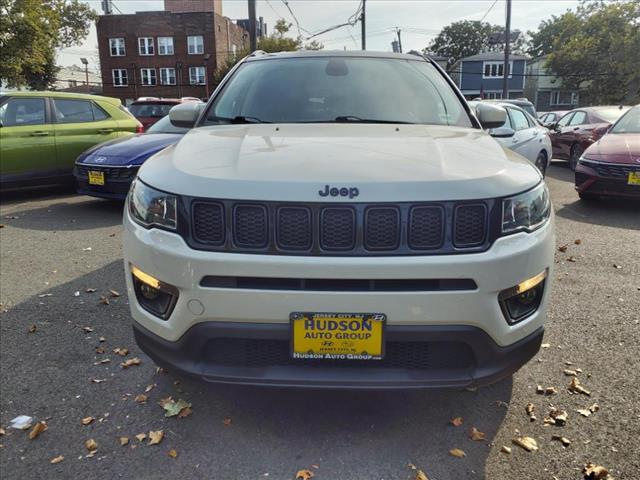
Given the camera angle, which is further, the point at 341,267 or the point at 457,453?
the point at 457,453

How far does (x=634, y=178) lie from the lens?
6.92 m

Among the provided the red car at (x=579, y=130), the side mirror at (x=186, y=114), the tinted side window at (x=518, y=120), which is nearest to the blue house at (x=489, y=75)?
the red car at (x=579, y=130)

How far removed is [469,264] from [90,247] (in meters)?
4.82

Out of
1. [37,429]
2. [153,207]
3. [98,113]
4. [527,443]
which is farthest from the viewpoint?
[98,113]

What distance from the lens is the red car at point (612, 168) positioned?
275 inches

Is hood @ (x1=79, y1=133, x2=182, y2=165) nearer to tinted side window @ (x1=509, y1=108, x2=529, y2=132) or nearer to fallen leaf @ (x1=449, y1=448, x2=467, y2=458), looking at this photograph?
tinted side window @ (x1=509, y1=108, x2=529, y2=132)

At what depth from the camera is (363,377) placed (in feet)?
6.98

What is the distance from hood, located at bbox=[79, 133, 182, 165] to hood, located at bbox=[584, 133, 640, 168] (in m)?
5.85

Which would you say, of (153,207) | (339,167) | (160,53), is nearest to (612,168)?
(339,167)

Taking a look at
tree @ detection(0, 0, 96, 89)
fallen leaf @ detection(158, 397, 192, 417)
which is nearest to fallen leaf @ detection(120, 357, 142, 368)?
fallen leaf @ detection(158, 397, 192, 417)

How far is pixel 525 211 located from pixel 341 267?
2.79ft

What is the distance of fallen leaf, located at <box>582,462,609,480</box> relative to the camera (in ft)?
7.15

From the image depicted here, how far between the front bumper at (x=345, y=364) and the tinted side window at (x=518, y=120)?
24.4 feet

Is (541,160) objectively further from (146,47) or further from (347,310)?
(146,47)
